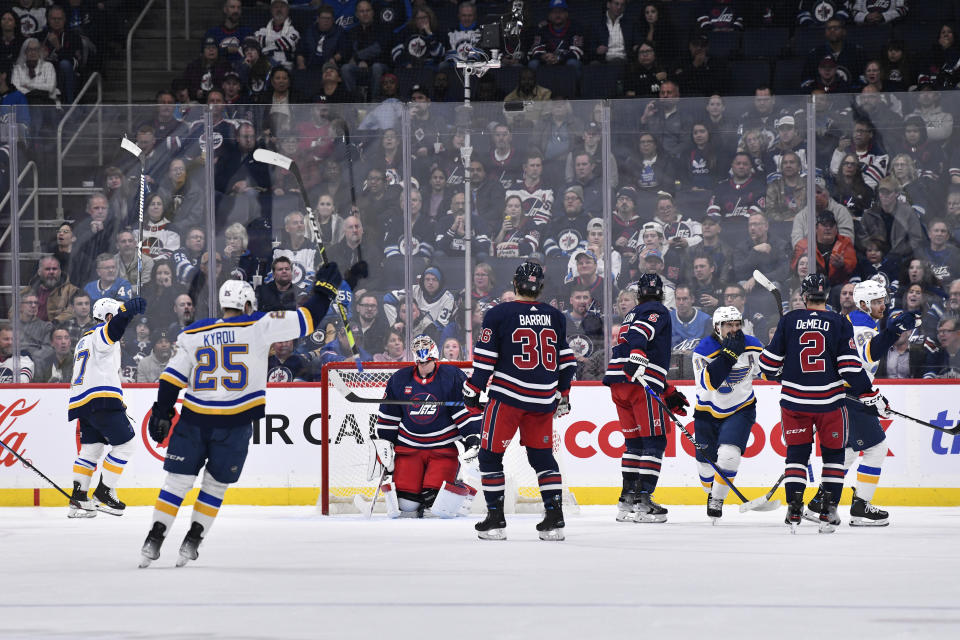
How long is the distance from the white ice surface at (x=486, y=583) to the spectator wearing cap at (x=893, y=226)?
228 cm

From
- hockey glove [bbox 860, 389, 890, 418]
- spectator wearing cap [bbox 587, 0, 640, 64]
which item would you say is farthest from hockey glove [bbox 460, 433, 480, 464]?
spectator wearing cap [bbox 587, 0, 640, 64]

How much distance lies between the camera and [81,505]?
26.6ft

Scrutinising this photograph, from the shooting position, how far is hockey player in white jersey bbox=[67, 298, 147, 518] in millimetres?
8133

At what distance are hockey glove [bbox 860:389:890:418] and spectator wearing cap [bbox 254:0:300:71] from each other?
697 centimetres

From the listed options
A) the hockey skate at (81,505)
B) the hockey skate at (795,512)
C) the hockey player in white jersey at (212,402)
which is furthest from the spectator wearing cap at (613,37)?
the hockey player in white jersey at (212,402)

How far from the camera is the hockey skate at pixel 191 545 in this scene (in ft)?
17.9

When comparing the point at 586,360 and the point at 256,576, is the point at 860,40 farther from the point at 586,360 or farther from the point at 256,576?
the point at 256,576

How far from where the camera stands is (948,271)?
29.3 feet

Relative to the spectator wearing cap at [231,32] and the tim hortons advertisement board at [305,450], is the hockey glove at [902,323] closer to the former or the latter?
the tim hortons advertisement board at [305,450]

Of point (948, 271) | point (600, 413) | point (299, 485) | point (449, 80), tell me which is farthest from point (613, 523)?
point (449, 80)

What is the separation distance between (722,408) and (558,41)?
16.5ft

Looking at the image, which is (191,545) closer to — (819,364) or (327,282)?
(327,282)

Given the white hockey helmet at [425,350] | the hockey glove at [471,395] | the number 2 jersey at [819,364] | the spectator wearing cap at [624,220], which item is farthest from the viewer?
the spectator wearing cap at [624,220]

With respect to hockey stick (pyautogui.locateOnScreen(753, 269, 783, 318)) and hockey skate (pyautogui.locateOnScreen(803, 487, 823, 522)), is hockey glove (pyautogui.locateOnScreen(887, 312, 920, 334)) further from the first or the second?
hockey stick (pyautogui.locateOnScreen(753, 269, 783, 318))
